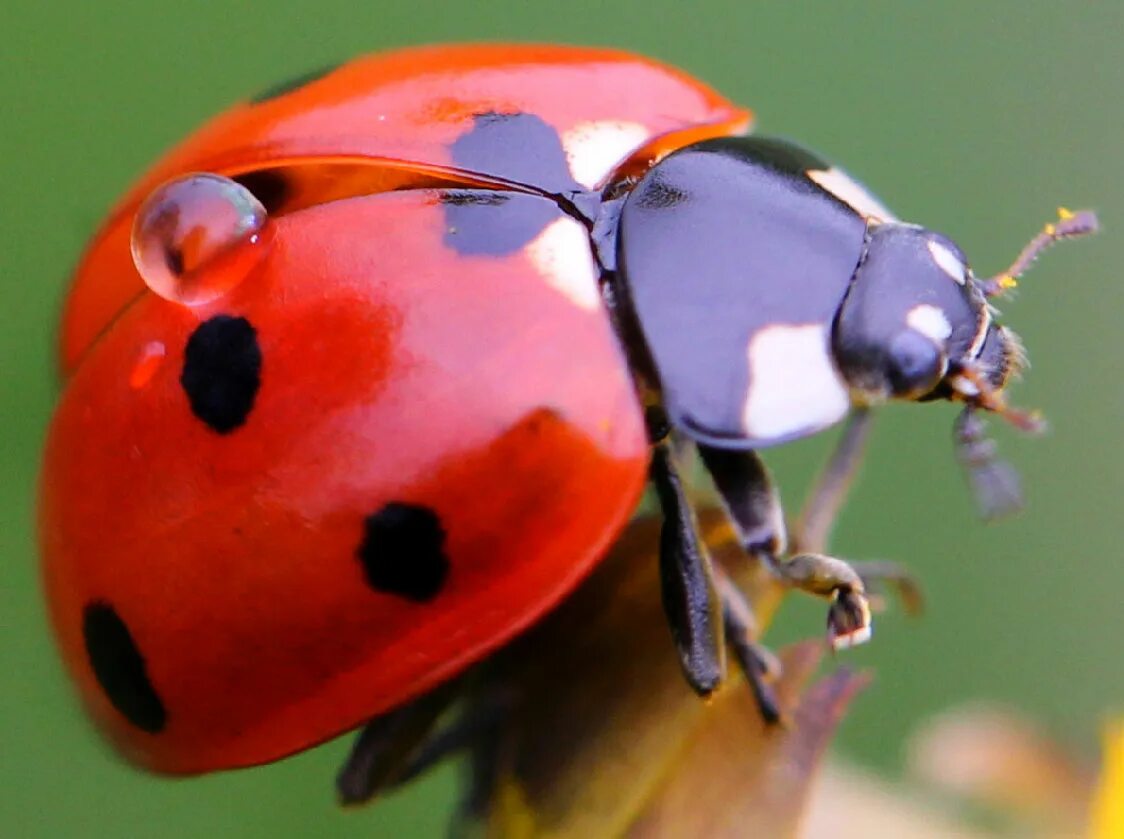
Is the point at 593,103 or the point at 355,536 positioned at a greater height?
the point at 593,103

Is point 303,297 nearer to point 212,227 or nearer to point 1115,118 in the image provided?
point 212,227

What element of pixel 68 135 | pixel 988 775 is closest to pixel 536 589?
pixel 988 775

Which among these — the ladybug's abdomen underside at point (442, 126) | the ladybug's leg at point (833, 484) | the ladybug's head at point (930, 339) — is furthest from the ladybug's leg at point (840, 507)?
the ladybug's abdomen underside at point (442, 126)

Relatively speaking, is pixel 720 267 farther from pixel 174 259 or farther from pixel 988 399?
pixel 174 259

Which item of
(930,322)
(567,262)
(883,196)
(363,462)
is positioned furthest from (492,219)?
(883,196)

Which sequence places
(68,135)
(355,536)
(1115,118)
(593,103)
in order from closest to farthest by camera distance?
(355,536) < (593,103) < (68,135) < (1115,118)

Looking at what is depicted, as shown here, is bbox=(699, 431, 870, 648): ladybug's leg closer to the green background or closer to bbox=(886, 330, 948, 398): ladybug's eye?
bbox=(886, 330, 948, 398): ladybug's eye
